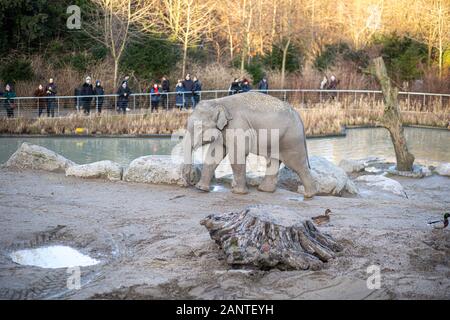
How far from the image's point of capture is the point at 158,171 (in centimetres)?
1684

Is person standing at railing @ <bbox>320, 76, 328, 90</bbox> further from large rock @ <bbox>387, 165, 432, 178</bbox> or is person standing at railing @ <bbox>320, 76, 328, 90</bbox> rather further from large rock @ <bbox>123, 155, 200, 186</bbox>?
large rock @ <bbox>123, 155, 200, 186</bbox>

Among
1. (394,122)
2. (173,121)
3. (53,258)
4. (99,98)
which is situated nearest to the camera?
(53,258)

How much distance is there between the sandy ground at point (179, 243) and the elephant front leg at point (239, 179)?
195 mm

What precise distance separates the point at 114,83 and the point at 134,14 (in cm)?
346

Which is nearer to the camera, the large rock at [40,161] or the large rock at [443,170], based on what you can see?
the large rock at [40,161]

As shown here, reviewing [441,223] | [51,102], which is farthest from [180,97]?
[441,223]

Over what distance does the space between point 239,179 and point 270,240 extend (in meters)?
6.56

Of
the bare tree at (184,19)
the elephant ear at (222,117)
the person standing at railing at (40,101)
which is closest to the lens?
the elephant ear at (222,117)

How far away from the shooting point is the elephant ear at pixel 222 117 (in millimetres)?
15984

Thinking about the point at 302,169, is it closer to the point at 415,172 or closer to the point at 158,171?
the point at 158,171

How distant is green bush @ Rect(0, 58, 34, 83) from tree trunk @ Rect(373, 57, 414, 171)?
17.4 m

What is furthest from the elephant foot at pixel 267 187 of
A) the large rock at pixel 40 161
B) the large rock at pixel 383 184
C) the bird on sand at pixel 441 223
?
the large rock at pixel 40 161

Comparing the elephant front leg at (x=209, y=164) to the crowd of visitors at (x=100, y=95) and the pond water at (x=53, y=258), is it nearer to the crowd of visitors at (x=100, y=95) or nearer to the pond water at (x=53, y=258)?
the pond water at (x=53, y=258)

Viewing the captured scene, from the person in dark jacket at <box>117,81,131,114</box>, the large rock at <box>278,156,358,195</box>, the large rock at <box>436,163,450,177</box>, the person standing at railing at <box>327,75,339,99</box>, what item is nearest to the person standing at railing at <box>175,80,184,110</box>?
the person in dark jacket at <box>117,81,131,114</box>
